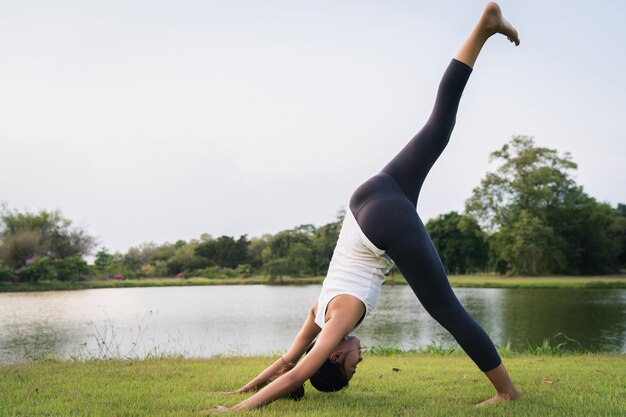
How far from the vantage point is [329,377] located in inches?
114

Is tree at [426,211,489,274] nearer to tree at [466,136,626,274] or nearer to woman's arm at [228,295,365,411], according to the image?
tree at [466,136,626,274]

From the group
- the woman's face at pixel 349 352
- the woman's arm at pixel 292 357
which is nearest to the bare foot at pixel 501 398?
the woman's face at pixel 349 352

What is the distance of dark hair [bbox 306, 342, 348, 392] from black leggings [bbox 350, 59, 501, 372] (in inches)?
24.1

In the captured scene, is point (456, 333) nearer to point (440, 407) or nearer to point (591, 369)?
point (440, 407)

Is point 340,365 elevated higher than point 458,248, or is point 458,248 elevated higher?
point 458,248

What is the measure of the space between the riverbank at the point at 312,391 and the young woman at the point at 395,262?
20cm

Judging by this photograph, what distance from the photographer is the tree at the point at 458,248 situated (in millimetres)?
47912

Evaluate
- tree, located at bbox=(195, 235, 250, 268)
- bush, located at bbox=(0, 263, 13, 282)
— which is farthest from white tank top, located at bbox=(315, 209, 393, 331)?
tree, located at bbox=(195, 235, 250, 268)

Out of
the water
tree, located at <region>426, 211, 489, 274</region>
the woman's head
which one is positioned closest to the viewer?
the woman's head

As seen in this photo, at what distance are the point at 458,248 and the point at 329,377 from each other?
155 ft

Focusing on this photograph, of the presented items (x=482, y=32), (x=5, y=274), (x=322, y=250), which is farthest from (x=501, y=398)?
(x=322, y=250)

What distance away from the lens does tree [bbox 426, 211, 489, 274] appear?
47.9 metres

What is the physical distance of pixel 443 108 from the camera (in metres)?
2.92

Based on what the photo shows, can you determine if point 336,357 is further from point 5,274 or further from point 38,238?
point 38,238
